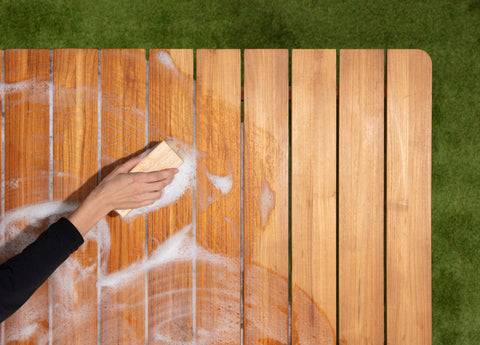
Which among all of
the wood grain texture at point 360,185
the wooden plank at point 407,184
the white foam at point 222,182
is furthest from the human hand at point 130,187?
the wooden plank at point 407,184

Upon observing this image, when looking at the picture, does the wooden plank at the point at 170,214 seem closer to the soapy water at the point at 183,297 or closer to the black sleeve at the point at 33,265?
the soapy water at the point at 183,297

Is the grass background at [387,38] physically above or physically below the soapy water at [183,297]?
above

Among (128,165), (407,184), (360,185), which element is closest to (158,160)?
(128,165)

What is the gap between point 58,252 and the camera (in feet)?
2.87

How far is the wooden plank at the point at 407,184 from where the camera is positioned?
984 mm

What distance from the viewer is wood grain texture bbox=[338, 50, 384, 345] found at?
986mm

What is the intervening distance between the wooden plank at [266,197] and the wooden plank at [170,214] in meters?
0.20

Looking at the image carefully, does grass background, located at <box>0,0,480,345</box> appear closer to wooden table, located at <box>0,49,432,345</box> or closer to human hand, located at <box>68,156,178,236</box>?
wooden table, located at <box>0,49,432,345</box>

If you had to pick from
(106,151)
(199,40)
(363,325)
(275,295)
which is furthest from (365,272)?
(199,40)

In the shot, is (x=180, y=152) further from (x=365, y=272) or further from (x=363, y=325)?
(x=363, y=325)

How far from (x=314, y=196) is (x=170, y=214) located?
0.50 metres

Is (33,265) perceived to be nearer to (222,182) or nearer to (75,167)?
(75,167)

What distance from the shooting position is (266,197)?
0.99 metres

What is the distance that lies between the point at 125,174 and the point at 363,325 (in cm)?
94
